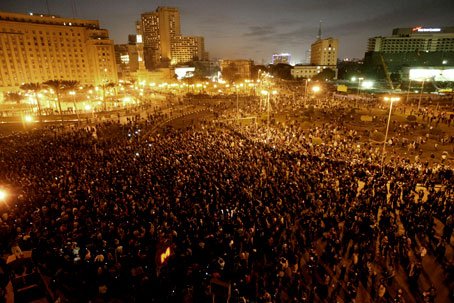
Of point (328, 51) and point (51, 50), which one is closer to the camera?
point (51, 50)

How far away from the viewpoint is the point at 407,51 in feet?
359

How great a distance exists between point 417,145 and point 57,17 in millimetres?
90064

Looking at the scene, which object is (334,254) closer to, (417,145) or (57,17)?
(417,145)

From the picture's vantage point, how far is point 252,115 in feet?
126

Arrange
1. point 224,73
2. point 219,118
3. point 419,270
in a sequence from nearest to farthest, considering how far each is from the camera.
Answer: point 419,270 < point 219,118 < point 224,73

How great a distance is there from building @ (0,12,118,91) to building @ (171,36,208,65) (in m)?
96.7

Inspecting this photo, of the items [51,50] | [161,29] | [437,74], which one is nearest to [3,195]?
[51,50]

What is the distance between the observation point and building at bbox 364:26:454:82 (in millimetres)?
95938

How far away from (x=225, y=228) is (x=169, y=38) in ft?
597

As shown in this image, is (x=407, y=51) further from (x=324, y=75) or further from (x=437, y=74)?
(x=437, y=74)

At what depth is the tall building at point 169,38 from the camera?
173100mm

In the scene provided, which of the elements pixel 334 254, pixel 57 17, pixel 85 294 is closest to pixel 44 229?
pixel 85 294

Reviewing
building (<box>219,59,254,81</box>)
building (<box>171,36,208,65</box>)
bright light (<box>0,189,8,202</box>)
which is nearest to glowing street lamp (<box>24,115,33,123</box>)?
bright light (<box>0,189,8,202</box>)

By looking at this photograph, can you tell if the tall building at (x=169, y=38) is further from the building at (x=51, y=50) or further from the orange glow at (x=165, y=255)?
the orange glow at (x=165, y=255)
